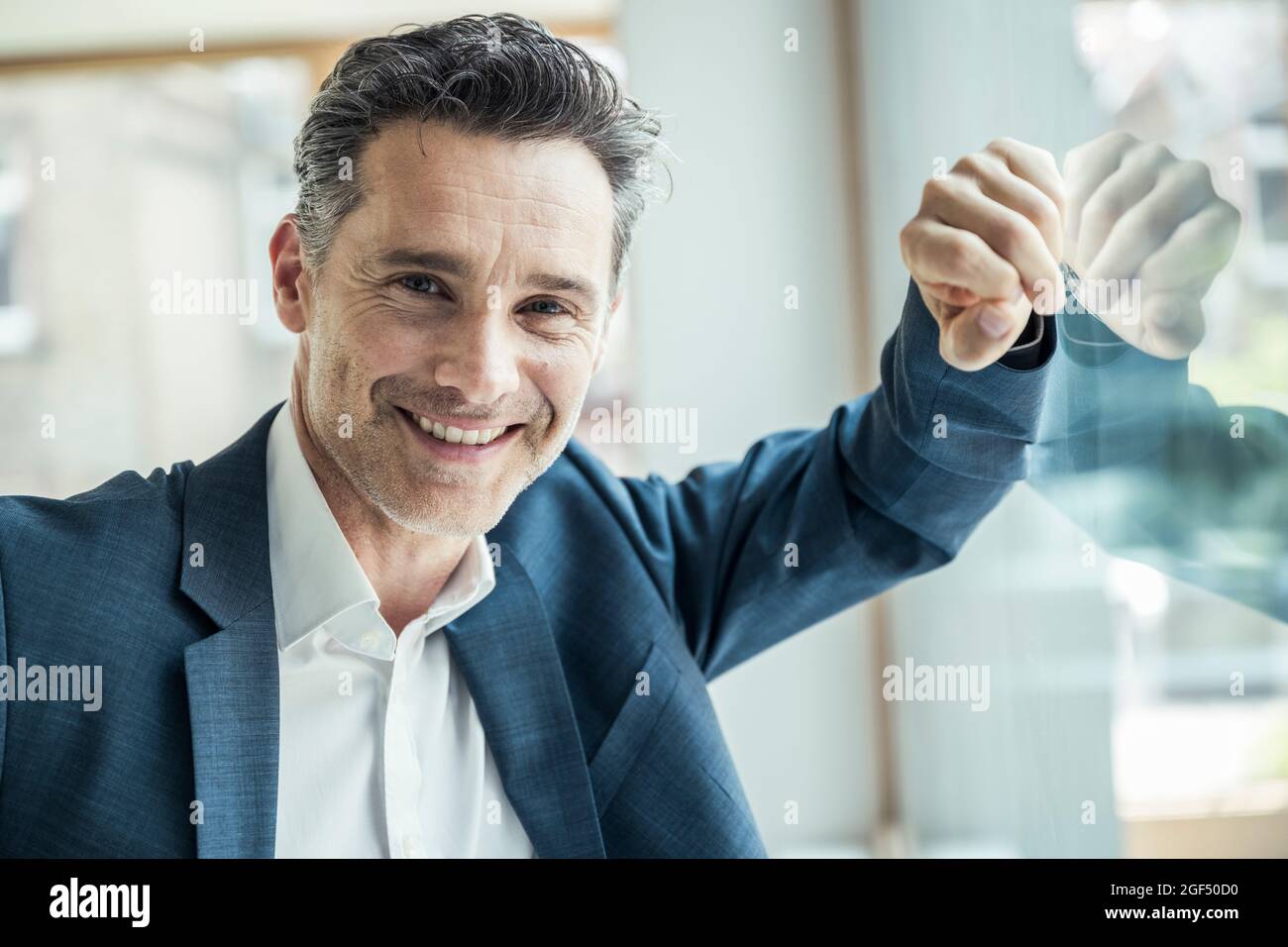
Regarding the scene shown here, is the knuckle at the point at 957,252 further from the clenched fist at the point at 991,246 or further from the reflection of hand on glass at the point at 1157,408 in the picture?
the reflection of hand on glass at the point at 1157,408

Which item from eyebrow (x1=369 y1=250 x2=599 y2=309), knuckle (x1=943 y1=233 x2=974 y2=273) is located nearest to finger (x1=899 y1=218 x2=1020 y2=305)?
knuckle (x1=943 y1=233 x2=974 y2=273)

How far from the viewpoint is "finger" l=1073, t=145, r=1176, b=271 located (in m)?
0.81

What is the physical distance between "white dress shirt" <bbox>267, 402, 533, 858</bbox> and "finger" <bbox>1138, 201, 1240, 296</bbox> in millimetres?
635

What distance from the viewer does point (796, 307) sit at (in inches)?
61.0

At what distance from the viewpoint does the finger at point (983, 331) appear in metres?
0.77

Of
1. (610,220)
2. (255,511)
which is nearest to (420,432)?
(255,511)

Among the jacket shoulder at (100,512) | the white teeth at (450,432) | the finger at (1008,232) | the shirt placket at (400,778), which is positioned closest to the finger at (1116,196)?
the finger at (1008,232)

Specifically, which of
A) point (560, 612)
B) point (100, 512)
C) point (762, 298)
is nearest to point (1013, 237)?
point (560, 612)

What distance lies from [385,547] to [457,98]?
43 centimetres

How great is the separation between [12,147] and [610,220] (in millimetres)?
956

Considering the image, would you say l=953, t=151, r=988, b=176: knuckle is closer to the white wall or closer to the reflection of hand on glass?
the reflection of hand on glass
